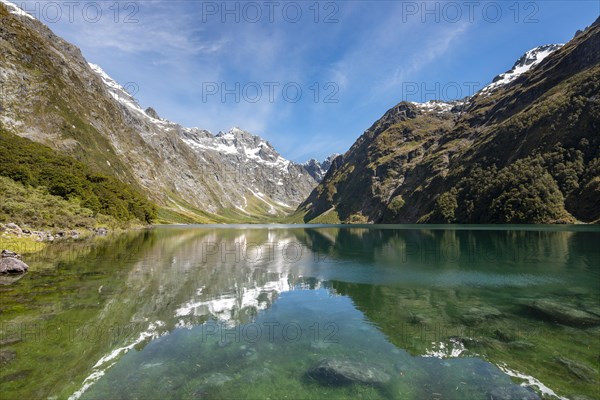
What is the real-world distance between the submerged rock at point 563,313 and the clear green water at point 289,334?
0.29 m

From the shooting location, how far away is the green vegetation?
87.9 metres

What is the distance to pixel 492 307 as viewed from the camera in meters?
28.8

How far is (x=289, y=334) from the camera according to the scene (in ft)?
76.2

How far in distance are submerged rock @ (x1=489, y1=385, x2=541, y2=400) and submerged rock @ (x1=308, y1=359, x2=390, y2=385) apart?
471 centimetres

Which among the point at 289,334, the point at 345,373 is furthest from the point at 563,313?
the point at 289,334

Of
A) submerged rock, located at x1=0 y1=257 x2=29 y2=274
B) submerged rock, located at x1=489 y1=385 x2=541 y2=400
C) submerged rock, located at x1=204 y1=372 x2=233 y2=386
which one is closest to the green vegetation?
submerged rock, located at x1=0 y1=257 x2=29 y2=274

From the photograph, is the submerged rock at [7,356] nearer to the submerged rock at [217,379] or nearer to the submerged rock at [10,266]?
the submerged rock at [217,379]

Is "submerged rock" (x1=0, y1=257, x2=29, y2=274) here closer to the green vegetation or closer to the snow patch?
the green vegetation

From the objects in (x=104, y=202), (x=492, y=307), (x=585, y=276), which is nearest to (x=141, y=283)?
(x=492, y=307)

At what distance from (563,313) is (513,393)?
16.0 meters

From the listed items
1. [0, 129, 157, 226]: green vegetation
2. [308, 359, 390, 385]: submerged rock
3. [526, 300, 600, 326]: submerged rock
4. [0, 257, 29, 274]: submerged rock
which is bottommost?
[308, 359, 390, 385]: submerged rock

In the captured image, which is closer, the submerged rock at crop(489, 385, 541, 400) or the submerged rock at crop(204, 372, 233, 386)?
the submerged rock at crop(489, 385, 541, 400)

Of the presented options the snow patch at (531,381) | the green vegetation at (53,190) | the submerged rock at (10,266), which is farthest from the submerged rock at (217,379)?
the green vegetation at (53,190)

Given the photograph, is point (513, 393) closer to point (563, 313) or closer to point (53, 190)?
point (563, 313)
